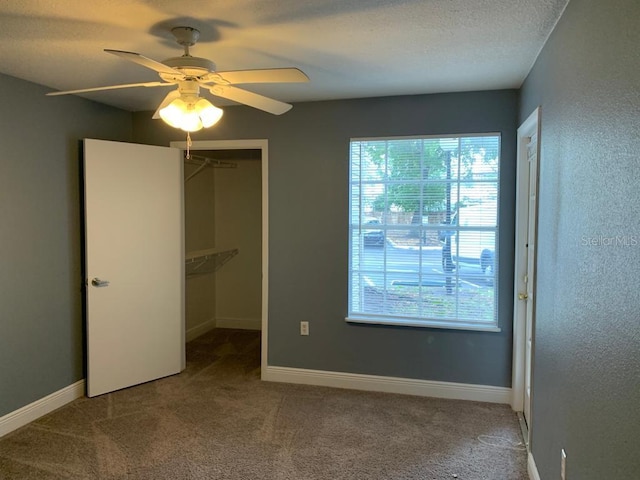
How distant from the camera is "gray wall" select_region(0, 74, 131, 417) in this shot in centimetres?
291

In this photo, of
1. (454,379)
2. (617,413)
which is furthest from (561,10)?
(454,379)

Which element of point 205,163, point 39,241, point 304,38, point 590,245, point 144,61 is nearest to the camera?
point 590,245

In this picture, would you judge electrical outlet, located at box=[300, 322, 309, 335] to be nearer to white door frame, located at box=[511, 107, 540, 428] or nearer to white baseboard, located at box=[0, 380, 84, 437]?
white door frame, located at box=[511, 107, 540, 428]

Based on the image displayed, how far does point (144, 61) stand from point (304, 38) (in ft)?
2.75

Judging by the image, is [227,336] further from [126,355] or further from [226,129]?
[226,129]

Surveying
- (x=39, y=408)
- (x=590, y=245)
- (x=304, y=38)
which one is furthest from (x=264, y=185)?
(x=590, y=245)

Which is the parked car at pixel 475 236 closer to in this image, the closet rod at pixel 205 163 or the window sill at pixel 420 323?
the window sill at pixel 420 323

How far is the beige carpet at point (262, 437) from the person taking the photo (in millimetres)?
2516

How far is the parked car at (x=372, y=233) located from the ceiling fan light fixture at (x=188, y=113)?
1755 millimetres

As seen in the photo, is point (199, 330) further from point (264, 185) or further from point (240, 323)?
point (264, 185)

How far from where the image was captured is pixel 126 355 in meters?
3.62

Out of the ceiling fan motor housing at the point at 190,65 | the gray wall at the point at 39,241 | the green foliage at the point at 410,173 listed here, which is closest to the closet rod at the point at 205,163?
the gray wall at the point at 39,241

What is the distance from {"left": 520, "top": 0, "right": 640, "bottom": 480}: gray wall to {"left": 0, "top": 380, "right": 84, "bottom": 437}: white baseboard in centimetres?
318

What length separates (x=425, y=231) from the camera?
3457 mm
